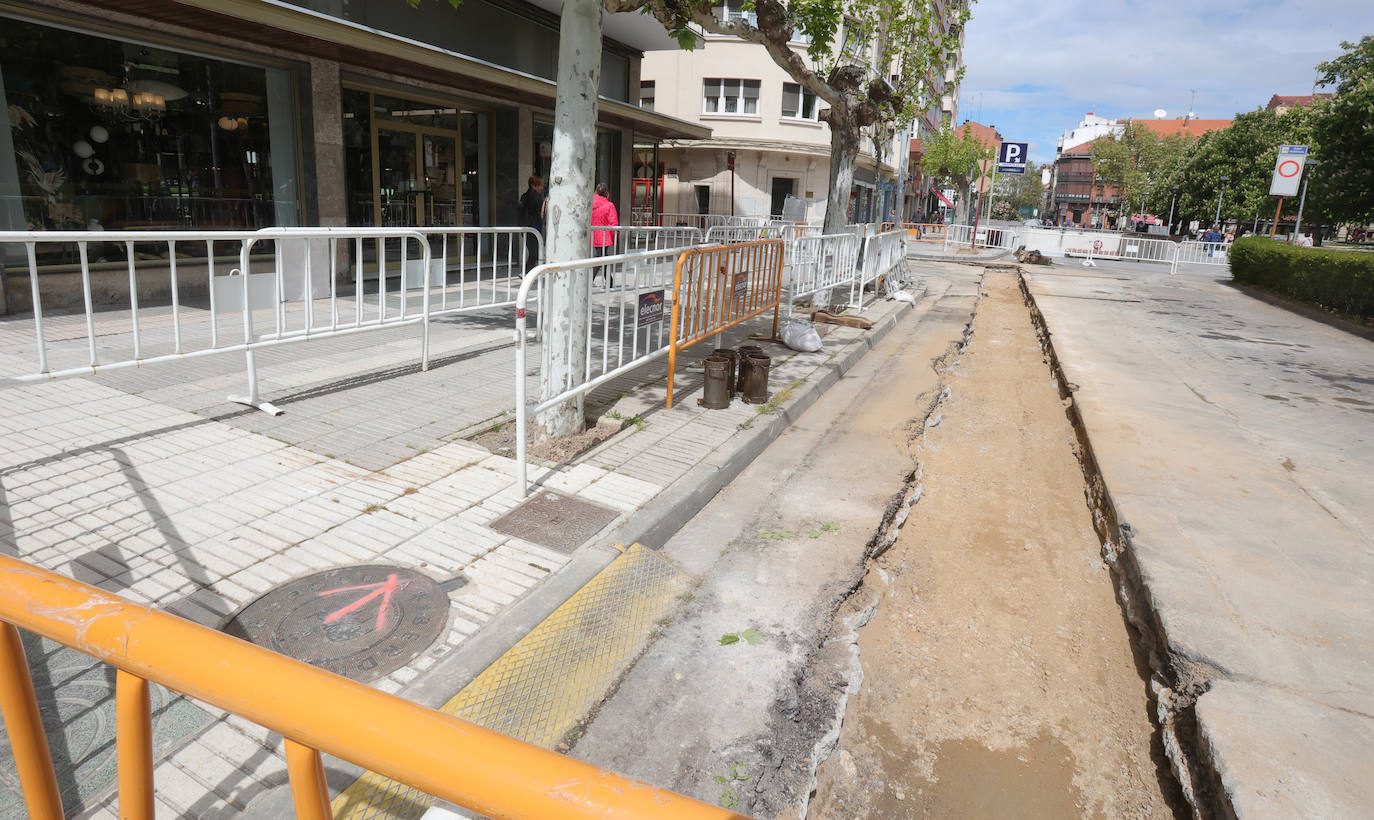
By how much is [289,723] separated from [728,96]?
3822cm

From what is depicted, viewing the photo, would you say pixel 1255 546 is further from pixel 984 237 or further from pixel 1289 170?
pixel 984 237

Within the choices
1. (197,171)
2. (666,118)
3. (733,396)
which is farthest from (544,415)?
(666,118)

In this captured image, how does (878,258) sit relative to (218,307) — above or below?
above

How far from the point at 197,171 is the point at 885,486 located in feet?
34.2

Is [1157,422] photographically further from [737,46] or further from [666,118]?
[737,46]

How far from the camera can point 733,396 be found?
24.0ft

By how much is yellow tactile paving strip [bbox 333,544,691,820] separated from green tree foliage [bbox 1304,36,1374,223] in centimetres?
2616

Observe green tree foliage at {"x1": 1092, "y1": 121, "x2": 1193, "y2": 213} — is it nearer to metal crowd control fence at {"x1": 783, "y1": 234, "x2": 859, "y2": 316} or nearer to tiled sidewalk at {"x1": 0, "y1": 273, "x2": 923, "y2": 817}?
metal crowd control fence at {"x1": 783, "y1": 234, "x2": 859, "y2": 316}

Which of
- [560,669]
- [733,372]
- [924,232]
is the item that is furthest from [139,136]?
[924,232]

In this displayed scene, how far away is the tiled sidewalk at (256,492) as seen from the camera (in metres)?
2.72

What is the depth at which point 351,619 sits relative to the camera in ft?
11.2

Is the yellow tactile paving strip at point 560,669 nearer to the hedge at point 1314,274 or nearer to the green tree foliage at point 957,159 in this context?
the hedge at point 1314,274

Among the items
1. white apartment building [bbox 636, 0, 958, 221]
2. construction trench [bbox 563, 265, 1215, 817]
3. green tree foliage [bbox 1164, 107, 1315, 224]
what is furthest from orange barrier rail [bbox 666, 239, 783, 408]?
green tree foliage [bbox 1164, 107, 1315, 224]

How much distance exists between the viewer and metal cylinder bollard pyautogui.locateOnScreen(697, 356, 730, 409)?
22.3 ft
